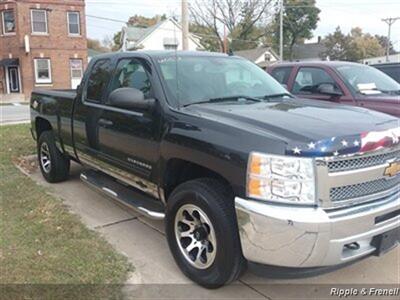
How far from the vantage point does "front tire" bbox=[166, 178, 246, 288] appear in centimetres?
325

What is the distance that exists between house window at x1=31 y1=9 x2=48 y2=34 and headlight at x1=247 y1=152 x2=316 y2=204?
31.4m

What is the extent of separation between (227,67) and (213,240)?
6.63 feet

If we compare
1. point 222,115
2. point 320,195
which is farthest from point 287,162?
point 222,115

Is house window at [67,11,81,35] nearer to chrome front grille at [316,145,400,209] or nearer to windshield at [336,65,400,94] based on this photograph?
windshield at [336,65,400,94]

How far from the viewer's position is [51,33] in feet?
103

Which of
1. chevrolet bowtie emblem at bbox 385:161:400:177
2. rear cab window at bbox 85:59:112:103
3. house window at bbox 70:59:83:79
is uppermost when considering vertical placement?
house window at bbox 70:59:83:79

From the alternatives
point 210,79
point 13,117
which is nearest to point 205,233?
point 210,79

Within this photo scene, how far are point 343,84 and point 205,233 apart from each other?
476cm

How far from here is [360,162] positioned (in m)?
3.07

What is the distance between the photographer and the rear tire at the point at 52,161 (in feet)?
20.7

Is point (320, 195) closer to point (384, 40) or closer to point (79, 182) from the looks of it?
point (79, 182)

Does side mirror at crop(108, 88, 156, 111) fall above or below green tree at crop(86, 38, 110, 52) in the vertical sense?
below

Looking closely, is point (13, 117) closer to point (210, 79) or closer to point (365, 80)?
point (365, 80)

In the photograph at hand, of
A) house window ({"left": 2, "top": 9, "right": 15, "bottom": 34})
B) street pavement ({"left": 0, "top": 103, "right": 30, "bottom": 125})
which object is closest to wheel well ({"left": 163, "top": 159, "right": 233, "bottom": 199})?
street pavement ({"left": 0, "top": 103, "right": 30, "bottom": 125})
